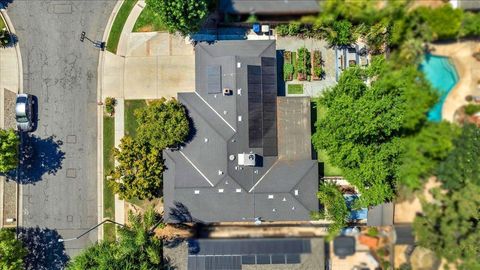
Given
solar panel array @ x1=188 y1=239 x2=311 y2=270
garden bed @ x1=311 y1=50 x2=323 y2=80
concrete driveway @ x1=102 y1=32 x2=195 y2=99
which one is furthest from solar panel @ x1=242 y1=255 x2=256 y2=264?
garden bed @ x1=311 y1=50 x2=323 y2=80

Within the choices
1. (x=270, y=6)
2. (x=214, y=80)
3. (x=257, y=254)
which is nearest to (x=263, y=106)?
(x=214, y=80)

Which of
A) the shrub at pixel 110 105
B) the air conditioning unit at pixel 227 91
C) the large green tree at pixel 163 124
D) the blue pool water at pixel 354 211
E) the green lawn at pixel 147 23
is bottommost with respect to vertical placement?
the blue pool water at pixel 354 211

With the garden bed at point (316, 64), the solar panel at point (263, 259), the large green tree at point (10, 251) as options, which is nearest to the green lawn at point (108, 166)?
the large green tree at point (10, 251)

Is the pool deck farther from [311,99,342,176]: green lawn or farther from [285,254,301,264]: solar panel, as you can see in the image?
[285,254,301,264]: solar panel

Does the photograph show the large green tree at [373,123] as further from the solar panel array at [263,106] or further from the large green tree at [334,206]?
the solar panel array at [263,106]

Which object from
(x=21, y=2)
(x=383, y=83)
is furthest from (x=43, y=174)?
(x=383, y=83)

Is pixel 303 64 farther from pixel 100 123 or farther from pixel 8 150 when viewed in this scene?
pixel 8 150

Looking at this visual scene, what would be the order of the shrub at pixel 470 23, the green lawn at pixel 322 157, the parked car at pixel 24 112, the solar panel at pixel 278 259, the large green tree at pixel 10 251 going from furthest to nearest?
the green lawn at pixel 322 157
the parked car at pixel 24 112
the shrub at pixel 470 23
the solar panel at pixel 278 259
the large green tree at pixel 10 251
